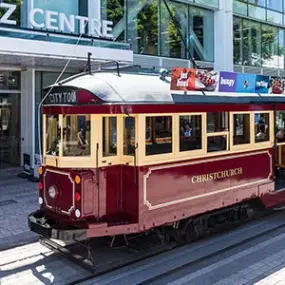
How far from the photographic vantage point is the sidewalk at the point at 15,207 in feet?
24.8

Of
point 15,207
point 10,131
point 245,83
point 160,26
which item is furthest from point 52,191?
point 160,26

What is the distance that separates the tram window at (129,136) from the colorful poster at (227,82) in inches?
81.1

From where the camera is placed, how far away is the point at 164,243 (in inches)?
275

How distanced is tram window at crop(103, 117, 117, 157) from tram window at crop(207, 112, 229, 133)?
1.69 metres

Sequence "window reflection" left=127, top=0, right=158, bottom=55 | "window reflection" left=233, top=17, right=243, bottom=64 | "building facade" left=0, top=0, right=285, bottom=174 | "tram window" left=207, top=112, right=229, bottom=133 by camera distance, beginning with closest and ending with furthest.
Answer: "tram window" left=207, top=112, right=229, bottom=133
"building facade" left=0, top=0, right=285, bottom=174
"window reflection" left=127, top=0, right=158, bottom=55
"window reflection" left=233, top=17, right=243, bottom=64

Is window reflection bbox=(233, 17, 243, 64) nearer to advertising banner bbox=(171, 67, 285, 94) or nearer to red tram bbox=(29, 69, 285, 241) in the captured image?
advertising banner bbox=(171, 67, 285, 94)

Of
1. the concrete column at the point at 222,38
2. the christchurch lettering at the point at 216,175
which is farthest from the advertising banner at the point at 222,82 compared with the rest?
the concrete column at the point at 222,38

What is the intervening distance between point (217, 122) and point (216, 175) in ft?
2.91

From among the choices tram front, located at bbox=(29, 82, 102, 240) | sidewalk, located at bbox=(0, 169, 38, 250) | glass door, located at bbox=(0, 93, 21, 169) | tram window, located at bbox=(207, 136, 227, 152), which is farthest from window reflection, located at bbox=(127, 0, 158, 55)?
tram front, located at bbox=(29, 82, 102, 240)

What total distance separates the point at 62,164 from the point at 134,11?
1136 centimetres

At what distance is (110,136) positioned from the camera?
6258mm

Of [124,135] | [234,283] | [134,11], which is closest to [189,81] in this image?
[124,135]

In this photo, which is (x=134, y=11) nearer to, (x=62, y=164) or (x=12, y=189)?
(x=12, y=189)

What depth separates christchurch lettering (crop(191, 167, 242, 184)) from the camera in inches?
273
